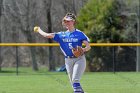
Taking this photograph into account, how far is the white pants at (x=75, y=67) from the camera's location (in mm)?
9664

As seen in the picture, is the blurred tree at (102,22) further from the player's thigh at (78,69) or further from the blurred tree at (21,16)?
the player's thigh at (78,69)

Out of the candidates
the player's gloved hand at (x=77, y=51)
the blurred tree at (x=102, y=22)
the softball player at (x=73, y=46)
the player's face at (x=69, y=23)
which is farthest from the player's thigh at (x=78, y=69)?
the blurred tree at (x=102, y=22)

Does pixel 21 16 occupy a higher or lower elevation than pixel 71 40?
higher

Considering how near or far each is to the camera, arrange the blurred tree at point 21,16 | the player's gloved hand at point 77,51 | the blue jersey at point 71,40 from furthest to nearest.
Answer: the blurred tree at point 21,16 → the blue jersey at point 71,40 → the player's gloved hand at point 77,51

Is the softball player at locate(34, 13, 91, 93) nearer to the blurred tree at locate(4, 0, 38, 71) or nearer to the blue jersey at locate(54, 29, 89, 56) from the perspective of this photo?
the blue jersey at locate(54, 29, 89, 56)

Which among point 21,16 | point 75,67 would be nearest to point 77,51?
point 75,67

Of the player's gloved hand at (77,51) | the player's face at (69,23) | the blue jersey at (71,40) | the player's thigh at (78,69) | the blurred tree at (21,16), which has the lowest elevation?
the player's thigh at (78,69)

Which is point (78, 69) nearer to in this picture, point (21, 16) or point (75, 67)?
point (75, 67)

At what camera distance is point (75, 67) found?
9.73m

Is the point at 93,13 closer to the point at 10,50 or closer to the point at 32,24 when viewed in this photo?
the point at 32,24

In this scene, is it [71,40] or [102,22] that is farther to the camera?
[102,22]

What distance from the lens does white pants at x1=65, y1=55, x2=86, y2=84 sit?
31.7 ft

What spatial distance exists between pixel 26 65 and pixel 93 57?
9.55m

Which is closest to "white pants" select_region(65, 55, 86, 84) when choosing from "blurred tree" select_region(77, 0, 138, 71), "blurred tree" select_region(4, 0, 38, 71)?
"blurred tree" select_region(77, 0, 138, 71)
